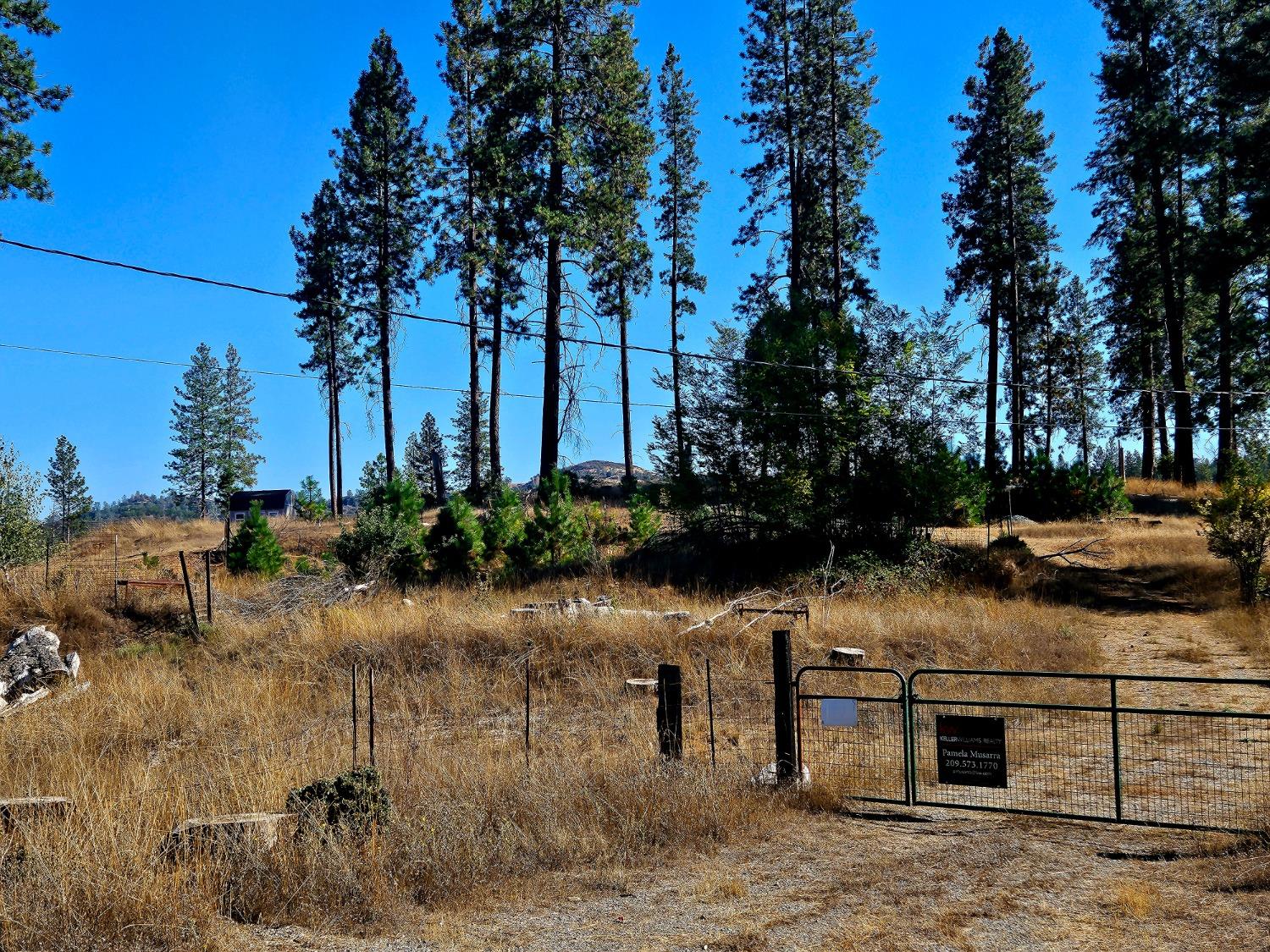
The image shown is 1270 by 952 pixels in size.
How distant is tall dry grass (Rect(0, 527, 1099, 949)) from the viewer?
6.93m

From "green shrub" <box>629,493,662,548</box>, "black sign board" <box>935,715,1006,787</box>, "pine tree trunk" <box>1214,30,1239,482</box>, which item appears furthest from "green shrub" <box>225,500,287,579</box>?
"pine tree trunk" <box>1214,30,1239,482</box>

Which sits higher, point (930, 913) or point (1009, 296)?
point (1009, 296)

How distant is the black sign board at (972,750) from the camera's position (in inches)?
366

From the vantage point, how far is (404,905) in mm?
7129

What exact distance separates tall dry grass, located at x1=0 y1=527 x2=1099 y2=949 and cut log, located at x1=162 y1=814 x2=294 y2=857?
0.10 metres

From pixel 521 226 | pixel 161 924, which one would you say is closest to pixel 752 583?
pixel 521 226

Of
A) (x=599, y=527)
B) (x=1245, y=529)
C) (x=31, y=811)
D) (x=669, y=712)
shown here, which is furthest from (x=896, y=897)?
(x=599, y=527)

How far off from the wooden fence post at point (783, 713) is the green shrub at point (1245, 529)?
15732 mm

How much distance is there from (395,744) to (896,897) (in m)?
7.23

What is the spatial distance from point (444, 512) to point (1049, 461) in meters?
25.0

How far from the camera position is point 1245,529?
2159 cm

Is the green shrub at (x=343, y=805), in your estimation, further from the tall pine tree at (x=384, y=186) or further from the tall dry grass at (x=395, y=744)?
the tall pine tree at (x=384, y=186)

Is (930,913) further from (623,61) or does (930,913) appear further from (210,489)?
(210,489)

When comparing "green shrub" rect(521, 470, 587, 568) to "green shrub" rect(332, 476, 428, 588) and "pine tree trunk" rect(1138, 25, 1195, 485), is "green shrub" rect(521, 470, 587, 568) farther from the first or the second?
"pine tree trunk" rect(1138, 25, 1195, 485)
